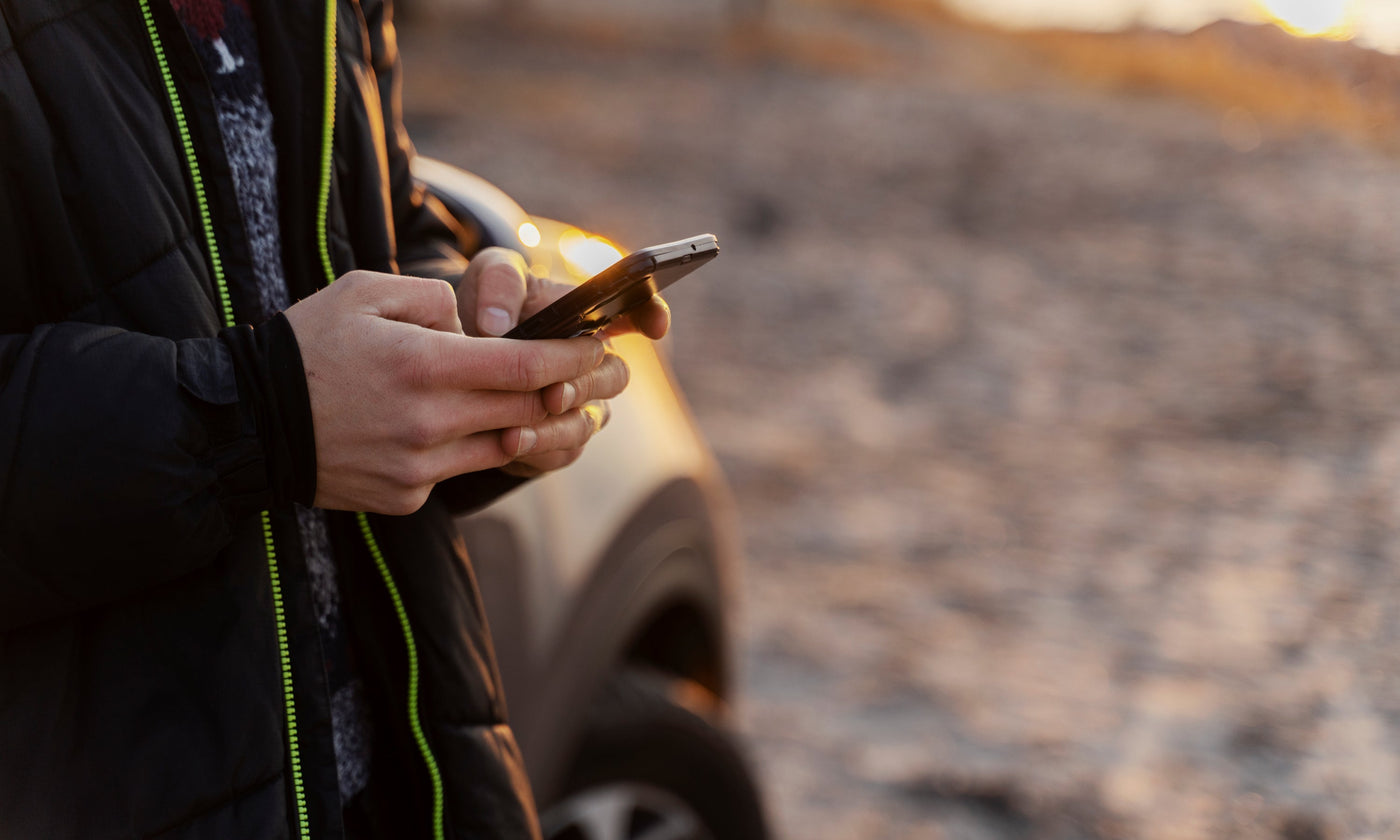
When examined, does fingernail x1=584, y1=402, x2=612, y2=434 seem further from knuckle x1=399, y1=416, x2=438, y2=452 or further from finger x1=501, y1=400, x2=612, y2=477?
knuckle x1=399, y1=416, x2=438, y2=452

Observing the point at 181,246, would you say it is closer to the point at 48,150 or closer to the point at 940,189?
the point at 48,150

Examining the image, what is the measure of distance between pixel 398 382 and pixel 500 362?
0.09 m

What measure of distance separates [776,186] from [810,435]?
4.33 meters

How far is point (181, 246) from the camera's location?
3.33 ft

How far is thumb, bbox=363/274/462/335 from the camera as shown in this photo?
100 cm

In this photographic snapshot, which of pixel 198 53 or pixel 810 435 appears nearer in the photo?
pixel 198 53

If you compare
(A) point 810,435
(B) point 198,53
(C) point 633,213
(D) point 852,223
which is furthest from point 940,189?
(B) point 198,53

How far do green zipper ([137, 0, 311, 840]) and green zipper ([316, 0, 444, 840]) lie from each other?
11cm

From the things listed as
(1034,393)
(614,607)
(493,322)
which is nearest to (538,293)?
(493,322)

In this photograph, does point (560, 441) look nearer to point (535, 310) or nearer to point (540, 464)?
point (540, 464)

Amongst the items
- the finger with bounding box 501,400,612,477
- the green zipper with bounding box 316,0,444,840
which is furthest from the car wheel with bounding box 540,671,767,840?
the finger with bounding box 501,400,612,477

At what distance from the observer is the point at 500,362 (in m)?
1.01

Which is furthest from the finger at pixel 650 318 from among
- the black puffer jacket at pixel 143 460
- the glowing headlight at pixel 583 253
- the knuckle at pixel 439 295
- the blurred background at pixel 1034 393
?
the blurred background at pixel 1034 393

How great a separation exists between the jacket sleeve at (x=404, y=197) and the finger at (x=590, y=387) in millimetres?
273
